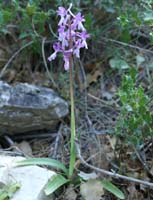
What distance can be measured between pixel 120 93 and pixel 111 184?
0.41m

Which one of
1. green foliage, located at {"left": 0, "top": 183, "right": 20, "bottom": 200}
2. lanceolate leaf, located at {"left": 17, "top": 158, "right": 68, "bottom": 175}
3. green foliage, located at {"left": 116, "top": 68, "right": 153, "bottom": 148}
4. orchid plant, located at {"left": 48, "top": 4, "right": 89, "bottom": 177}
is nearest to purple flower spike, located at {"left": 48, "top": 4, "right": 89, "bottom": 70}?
orchid plant, located at {"left": 48, "top": 4, "right": 89, "bottom": 177}

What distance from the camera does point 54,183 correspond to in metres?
2.09

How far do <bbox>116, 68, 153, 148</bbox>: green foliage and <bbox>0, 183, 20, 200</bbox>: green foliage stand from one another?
0.55m

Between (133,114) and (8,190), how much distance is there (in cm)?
67

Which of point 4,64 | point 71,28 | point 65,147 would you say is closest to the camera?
point 71,28

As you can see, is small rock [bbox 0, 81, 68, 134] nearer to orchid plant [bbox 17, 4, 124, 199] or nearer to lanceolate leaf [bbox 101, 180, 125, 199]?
orchid plant [bbox 17, 4, 124, 199]

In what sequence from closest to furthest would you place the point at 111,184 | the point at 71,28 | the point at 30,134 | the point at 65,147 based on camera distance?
the point at 71,28, the point at 111,184, the point at 65,147, the point at 30,134

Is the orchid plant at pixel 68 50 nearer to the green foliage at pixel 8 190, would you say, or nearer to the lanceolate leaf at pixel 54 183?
the lanceolate leaf at pixel 54 183

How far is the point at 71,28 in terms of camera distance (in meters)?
1.94

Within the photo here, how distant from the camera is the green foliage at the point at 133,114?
210 centimetres

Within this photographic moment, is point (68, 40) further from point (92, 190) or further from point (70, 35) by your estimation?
point (92, 190)

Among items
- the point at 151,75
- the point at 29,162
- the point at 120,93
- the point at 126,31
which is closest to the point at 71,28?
the point at 120,93

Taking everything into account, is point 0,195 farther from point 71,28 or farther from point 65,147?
point 71,28

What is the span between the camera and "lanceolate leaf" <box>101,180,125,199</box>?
2061mm
